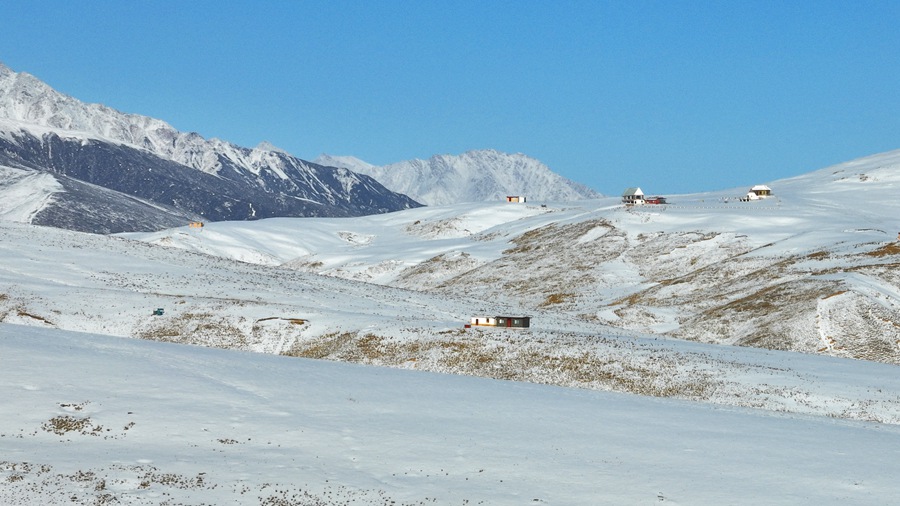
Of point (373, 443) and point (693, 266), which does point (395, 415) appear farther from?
point (693, 266)

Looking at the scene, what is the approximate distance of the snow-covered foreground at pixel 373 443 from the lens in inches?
1072

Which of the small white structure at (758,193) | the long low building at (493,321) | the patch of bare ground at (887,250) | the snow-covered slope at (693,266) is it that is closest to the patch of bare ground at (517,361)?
the long low building at (493,321)

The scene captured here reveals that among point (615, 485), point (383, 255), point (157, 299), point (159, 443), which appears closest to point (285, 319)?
point (157, 299)

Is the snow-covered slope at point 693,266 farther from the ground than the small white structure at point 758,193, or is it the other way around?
the small white structure at point 758,193

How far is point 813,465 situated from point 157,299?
201ft

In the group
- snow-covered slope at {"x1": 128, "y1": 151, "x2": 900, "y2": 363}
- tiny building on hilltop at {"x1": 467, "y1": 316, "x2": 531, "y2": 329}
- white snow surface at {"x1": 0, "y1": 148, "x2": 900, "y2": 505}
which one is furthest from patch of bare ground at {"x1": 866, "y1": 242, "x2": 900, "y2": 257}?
tiny building on hilltop at {"x1": 467, "y1": 316, "x2": 531, "y2": 329}

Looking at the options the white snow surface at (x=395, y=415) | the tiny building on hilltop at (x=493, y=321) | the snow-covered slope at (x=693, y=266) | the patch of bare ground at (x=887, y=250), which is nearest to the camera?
the white snow surface at (x=395, y=415)

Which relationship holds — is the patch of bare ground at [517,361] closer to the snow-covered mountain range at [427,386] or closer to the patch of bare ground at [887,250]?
the snow-covered mountain range at [427,386]

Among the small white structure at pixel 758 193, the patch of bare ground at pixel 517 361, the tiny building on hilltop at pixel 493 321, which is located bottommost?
the patch of bare ground at pixel 517 361

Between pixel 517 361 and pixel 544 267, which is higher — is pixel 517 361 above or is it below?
below

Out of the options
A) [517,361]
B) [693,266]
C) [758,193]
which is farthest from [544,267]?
[758,193]

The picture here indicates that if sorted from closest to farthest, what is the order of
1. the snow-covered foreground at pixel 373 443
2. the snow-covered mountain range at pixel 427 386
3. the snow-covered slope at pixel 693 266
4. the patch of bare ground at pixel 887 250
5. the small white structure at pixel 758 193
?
the snow-covered foreground at pixel 373 443 → the snow-covered mountain range at pixel 427 386 → the snow-covered slope at pixel 693 266 → the patch of bare ground at pixel 887 250 → the small white structure at pixel 758 193

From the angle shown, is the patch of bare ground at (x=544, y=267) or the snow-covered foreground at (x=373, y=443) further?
the patch of bare ground at (x=544, y=267)

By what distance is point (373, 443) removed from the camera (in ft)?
109
